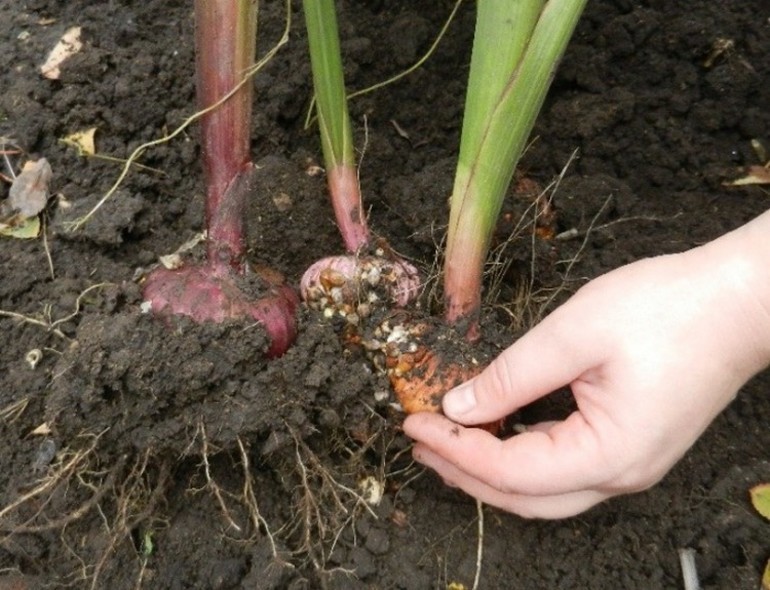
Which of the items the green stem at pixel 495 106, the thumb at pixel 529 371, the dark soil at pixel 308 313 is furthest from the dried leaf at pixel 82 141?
the thumb at pixel 529 371

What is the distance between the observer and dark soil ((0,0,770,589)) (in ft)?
2.81

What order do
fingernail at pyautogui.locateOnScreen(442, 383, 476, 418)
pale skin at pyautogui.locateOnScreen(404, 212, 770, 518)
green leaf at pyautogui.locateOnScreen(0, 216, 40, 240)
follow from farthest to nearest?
1. green leaf at pyautogui.locateOnScreen(0, 216, 40, 240)
2. fingernail at pyautogui.locateOnScreen(442, 383, 476, 418)
3. pale skin at pyautogui.locateOnScreen(404, 212, 770, 518)

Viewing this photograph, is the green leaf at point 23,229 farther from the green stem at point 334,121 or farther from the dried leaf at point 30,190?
the green stem at point 334,121

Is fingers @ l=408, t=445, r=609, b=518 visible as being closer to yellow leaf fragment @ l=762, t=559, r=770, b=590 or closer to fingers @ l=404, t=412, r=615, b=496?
fingers @ l=404, t=412, r=615, b=496

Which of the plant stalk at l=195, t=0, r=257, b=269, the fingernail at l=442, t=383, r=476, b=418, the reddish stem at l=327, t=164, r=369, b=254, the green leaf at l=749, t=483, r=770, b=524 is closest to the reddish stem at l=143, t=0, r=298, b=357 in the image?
the plant stalk at l=195, t=0, r=257, b=269

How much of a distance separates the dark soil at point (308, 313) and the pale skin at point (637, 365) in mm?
Answer: 166

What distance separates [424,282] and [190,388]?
0.34 metres

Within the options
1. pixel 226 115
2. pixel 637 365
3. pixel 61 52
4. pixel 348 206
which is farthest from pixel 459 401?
pixel 61 52

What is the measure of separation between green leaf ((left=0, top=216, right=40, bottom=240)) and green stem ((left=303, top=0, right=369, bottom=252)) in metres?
0.44

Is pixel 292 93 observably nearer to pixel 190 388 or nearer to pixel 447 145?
pixel 447 145

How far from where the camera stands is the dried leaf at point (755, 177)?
1.13m

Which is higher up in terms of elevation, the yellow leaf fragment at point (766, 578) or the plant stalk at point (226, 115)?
the plant stalk at point (226, 115)

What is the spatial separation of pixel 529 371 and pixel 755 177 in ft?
2.04

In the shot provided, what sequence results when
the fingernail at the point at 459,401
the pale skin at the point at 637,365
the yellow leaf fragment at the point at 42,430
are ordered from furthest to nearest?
the yellow leaf fragment at the point at 42,430
the fingernail at the point at 459,401
the pale skin at the point at 637,365
